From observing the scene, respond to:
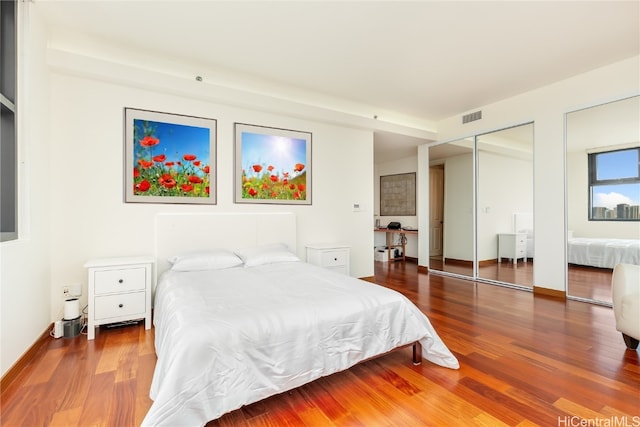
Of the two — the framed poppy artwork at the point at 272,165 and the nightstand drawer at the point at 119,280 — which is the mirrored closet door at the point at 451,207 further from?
the nightstand drawer at the point at 119,280

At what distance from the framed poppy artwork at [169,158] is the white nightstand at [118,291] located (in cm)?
80

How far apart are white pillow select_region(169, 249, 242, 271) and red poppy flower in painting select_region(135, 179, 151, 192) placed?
819 mm

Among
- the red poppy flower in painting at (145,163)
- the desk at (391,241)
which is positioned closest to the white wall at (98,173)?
the red poppy flower in painting at (145,163)

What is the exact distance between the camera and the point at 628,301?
223 cm

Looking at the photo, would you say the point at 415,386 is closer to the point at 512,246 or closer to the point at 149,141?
the point at 149,141

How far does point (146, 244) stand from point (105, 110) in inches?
56.5

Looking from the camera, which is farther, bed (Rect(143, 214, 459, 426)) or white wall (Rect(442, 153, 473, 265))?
white wall (Rect(442, 153, 473, 265))

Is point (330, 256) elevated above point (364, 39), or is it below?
below

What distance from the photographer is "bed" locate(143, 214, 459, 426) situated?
1.39 meters

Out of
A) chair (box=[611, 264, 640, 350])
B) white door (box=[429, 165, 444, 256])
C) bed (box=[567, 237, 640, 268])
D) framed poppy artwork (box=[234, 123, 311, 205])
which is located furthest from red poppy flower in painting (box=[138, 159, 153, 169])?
bed (box=[567, 237, 640, 268])

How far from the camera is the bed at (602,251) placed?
11.0 feet

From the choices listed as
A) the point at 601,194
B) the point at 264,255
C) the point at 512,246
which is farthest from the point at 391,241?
the point at 264,255

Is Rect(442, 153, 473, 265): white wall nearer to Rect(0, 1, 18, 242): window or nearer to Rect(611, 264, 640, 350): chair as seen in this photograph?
Rect(611, 264, 640, 350): chair

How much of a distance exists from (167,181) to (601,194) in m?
5.04
